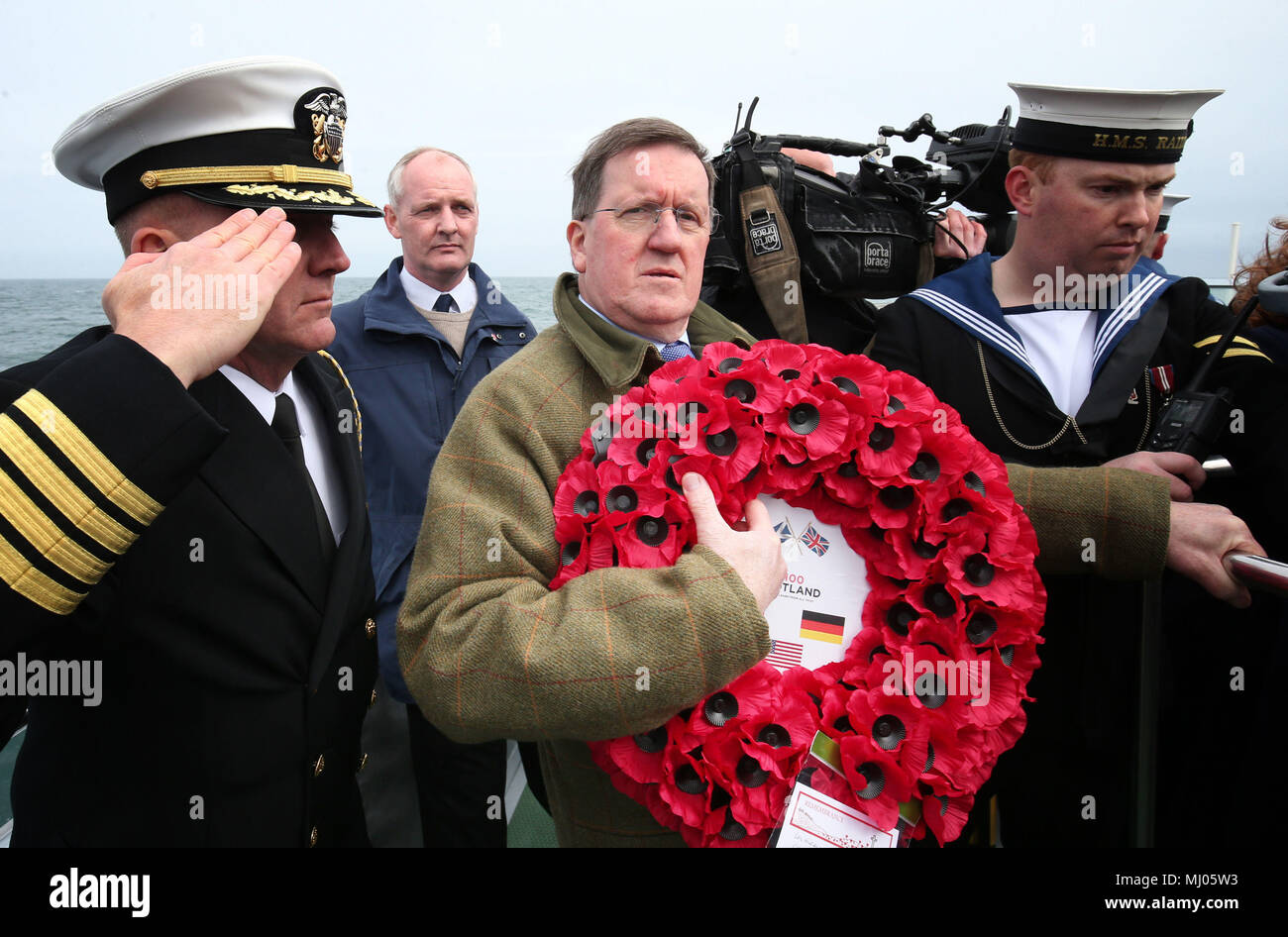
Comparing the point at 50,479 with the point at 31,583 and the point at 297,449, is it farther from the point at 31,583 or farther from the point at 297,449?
the point at 297,449

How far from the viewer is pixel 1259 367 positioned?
1.85 metres

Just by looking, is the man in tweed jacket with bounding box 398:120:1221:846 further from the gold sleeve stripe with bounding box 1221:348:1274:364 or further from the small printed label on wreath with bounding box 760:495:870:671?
the gold sleeve stripe with bounding box 1221:348:1274:364

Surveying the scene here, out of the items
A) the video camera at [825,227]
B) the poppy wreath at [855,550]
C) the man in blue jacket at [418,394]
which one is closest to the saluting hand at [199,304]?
the poppy wreath at [855,550]

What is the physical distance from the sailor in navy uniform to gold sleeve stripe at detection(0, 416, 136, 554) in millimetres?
1653

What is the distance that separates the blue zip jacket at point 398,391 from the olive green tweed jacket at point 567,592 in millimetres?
1473

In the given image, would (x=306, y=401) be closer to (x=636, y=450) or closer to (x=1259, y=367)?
(x=636, y=450)

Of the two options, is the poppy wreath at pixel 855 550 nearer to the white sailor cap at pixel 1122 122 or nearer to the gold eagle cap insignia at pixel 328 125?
the gold eagle cap insignia at pixel 328 125

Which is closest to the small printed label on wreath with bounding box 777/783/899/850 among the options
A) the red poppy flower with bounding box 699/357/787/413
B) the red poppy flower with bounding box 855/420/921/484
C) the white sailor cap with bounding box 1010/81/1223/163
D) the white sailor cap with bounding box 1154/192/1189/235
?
the red poppy flower with bounding box 855/420/921/484

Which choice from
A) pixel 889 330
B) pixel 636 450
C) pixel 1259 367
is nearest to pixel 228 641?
pixel 636 450

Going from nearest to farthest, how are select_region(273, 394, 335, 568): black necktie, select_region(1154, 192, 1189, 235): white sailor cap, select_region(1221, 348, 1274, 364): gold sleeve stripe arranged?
1. select_region(273, 394, 335, 568): black necktie
2. select_region(1221, 348, 1274, 364): gold sleeve stripe
3. select_region(1154, 192, 1189, 235): white sailor cap

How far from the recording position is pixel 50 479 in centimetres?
106

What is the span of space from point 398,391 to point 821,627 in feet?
7.25

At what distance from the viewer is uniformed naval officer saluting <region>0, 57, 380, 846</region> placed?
1102 mm

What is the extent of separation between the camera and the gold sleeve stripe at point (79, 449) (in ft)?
3.53
